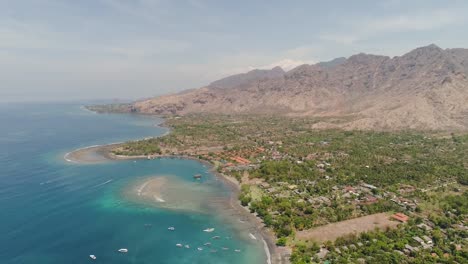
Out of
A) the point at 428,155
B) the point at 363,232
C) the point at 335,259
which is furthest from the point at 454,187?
the point at 335,259

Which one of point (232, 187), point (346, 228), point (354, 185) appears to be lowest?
point (346, 228)

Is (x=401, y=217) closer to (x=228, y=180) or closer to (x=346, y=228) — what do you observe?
(x=346, y=228)

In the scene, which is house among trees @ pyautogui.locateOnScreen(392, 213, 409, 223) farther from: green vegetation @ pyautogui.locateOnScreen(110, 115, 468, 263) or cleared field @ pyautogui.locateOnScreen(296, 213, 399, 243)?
green vegetation @ pyautogui.locateOnScreen(110, 115, 468, 263)

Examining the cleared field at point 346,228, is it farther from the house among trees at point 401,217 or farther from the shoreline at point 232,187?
the shoreline at point 232,187

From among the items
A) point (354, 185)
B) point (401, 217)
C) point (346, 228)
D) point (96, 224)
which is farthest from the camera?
point (354, 185)

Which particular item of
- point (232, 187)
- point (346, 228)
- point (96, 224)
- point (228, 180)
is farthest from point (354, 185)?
point (96, 224)

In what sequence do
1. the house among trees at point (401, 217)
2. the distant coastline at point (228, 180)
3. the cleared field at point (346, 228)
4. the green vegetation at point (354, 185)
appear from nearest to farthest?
A: the green vegetation at point (354, 185) → the distant coastline at point (228, 180) → the cleared field at point (346, 228) → the house among trees at point (401, 217)

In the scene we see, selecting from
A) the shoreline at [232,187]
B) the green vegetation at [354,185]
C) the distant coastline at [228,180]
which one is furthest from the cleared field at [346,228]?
the distant coastline at [228,180]
